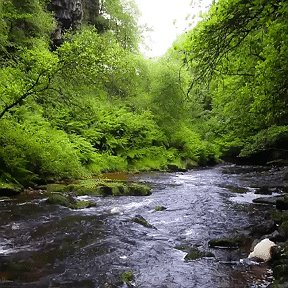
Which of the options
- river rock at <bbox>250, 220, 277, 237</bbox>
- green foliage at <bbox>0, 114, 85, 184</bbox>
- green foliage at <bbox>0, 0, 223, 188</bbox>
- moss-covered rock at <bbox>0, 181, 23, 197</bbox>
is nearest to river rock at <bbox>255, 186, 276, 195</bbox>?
river rock at <bbox>250, 220, 277, 237</bbox>

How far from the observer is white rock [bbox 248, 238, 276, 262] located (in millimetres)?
6516

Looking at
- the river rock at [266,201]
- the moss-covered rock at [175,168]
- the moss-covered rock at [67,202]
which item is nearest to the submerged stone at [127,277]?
the moss-covered rock at [67,202]

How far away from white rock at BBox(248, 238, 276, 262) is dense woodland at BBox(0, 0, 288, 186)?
3.05m

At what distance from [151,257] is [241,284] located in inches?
75.8

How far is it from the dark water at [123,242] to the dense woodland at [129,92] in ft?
9.89

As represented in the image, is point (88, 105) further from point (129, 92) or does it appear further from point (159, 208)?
point (129, 92)

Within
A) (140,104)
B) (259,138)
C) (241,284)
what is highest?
(140,104)

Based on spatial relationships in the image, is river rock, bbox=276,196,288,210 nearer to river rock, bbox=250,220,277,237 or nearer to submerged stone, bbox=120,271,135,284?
river rock, bbox=250,220,277,237

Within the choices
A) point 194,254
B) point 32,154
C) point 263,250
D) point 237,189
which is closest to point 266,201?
point 237,189

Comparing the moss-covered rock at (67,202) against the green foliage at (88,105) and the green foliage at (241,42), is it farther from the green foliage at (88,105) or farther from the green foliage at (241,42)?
the green foliage at (241,42)

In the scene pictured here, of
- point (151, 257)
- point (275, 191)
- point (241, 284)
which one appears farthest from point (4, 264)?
point (275, 191)

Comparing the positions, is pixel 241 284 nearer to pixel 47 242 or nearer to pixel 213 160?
pixel 47 242

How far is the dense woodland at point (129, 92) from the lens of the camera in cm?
629

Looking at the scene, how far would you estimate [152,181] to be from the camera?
699 inches
